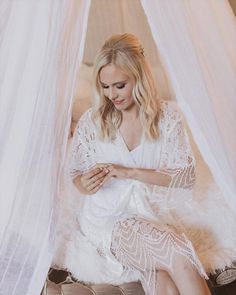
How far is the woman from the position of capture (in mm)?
1529

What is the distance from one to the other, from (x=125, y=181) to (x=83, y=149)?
0.17 m

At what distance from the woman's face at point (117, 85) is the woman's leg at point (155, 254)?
1.22 ft

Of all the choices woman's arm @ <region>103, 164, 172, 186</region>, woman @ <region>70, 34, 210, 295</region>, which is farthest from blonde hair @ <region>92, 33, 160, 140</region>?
woman's arm @ <region>103, 164, 172, 186</region>

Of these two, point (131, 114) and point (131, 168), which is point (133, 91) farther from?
point (131, 168)

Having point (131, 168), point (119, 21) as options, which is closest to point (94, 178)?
point (131, 168)

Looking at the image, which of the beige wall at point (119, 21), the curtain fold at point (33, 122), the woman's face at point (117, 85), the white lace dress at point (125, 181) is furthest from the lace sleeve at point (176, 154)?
the beige wall at point (119, 21)

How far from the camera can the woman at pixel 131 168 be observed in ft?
5.02

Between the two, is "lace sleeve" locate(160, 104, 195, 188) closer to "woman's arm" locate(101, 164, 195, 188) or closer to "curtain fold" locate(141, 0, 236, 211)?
"woman's arm" locate(101, 164, 195, 188)

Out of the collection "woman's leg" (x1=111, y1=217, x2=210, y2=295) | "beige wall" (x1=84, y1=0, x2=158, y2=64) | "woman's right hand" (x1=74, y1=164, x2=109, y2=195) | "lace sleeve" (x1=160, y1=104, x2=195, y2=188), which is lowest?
"woman's leg" (x1=111, y1=217, x2=210, y2=295)

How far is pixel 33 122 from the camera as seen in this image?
1415 mm

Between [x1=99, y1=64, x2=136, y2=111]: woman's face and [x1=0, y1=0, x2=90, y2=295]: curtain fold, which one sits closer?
[x1=0, y1=0, x2=90, y2=295]: curtain fold

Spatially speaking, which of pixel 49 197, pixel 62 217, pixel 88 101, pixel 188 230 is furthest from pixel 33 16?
pixel 88 101

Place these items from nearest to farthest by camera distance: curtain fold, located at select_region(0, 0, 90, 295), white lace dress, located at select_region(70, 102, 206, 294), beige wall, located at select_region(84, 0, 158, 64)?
curtain fold, located at select_region(0, 0, 90, 295) → white lace dress, located at select_region(70, 102, 206, 294) → beige wall, located at select_region(84, 0, 158, 64)

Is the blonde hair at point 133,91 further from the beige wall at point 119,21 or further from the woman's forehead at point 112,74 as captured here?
the beige wall at point 119,21
